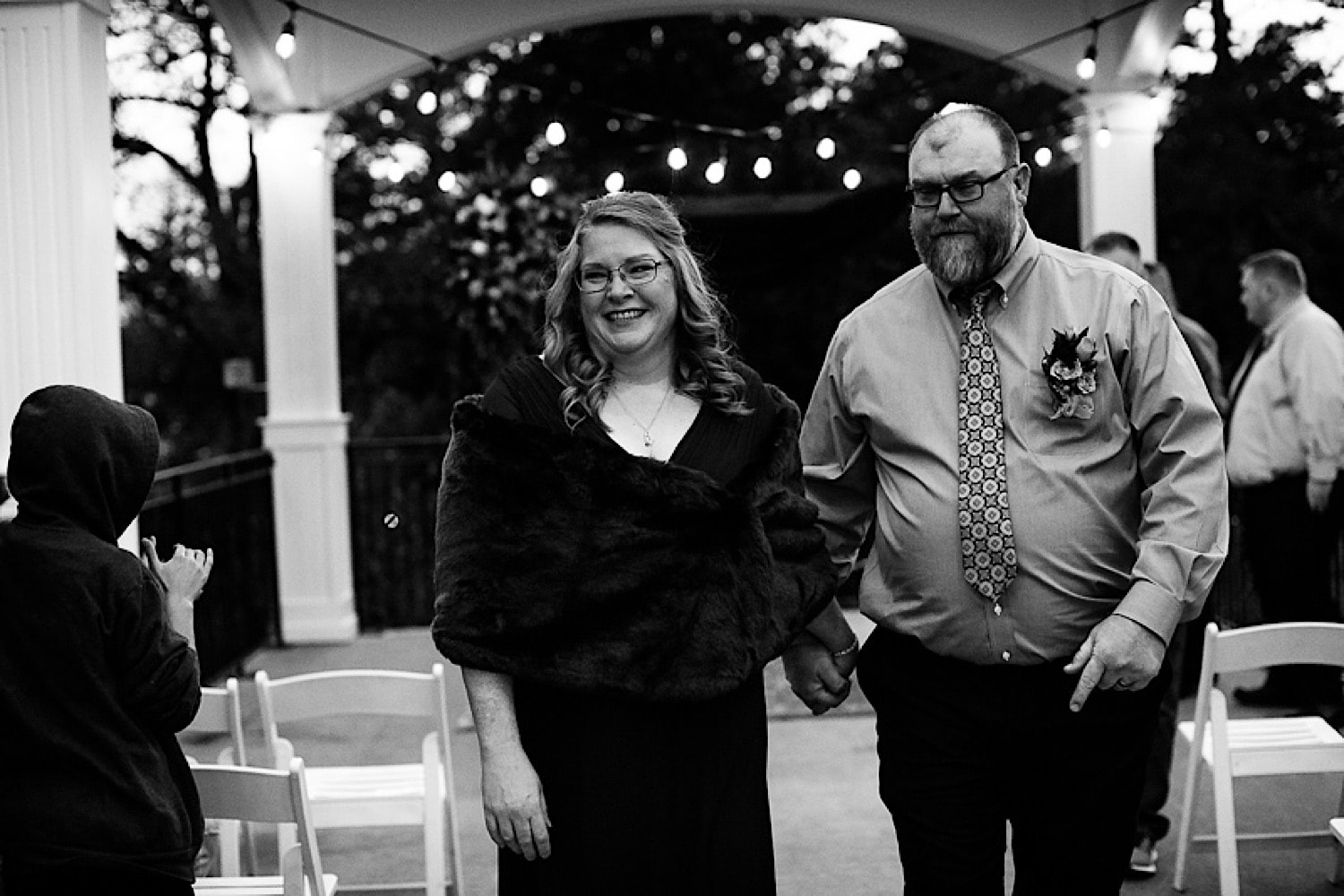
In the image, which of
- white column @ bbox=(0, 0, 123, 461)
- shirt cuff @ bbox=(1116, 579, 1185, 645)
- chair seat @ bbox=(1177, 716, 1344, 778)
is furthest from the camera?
white column @ bbox=(0, 0, 123, 461)

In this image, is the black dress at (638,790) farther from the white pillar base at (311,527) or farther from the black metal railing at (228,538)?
the white pillar base at (311,527)

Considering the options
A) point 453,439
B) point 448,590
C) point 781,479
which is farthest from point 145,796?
point 781,479

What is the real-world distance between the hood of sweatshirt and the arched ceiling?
19.9 ft

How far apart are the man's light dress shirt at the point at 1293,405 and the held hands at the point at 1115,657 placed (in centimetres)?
423

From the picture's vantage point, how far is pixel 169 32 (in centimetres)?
1493

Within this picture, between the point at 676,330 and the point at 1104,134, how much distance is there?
6.50m

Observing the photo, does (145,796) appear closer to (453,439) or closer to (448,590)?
(448,590)

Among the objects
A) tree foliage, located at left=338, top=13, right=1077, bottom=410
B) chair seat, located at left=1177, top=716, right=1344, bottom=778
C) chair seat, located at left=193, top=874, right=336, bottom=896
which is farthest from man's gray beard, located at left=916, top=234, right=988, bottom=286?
tree foliage, located at left=338, top=13, right=1077, bottom=410

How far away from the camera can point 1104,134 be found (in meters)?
8.77

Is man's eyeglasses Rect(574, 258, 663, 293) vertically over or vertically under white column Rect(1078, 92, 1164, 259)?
under

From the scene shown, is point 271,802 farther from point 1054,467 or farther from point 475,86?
point 475,86

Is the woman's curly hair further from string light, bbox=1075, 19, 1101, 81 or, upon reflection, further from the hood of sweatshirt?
string light, bbox=1075, 19, 1101, 81

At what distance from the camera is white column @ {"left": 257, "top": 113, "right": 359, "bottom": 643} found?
29.2 feet

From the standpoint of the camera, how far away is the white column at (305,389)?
891 cm
